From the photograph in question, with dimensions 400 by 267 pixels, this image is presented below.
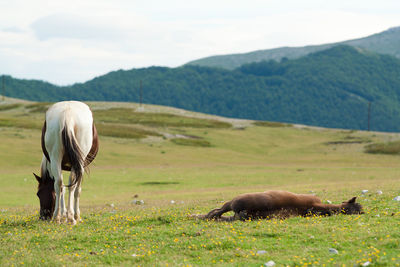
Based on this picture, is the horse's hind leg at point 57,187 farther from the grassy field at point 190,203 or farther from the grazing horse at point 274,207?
the grazing horse at point 274,207

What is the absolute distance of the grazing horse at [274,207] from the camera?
14.1 m

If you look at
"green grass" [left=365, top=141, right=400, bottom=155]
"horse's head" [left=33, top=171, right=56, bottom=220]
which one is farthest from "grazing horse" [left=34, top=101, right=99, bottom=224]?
"green grass" [left=365, top=141, right=400, bottom=155]

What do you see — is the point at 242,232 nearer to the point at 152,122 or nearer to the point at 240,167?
the point at 240,167

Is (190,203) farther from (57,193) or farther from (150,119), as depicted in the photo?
(150,119)

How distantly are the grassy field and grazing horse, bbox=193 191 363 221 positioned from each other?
555 mm

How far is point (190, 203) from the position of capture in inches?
885

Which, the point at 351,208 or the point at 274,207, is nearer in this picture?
the point at 274,207

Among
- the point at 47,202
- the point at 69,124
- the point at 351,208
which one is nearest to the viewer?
the point at 351,208

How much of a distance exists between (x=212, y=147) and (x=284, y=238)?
65134 mm

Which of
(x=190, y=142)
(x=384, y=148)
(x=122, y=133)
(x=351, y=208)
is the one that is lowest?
(x=384, y=148)

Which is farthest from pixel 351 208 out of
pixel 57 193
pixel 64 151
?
pixel 57 193

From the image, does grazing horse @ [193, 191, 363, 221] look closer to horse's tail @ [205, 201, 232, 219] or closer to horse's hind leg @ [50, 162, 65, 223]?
horse's tail @ [205, 201, 232, 219]

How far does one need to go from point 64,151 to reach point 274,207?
7.12 metres

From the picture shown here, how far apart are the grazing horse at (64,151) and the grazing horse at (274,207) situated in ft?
14.2
